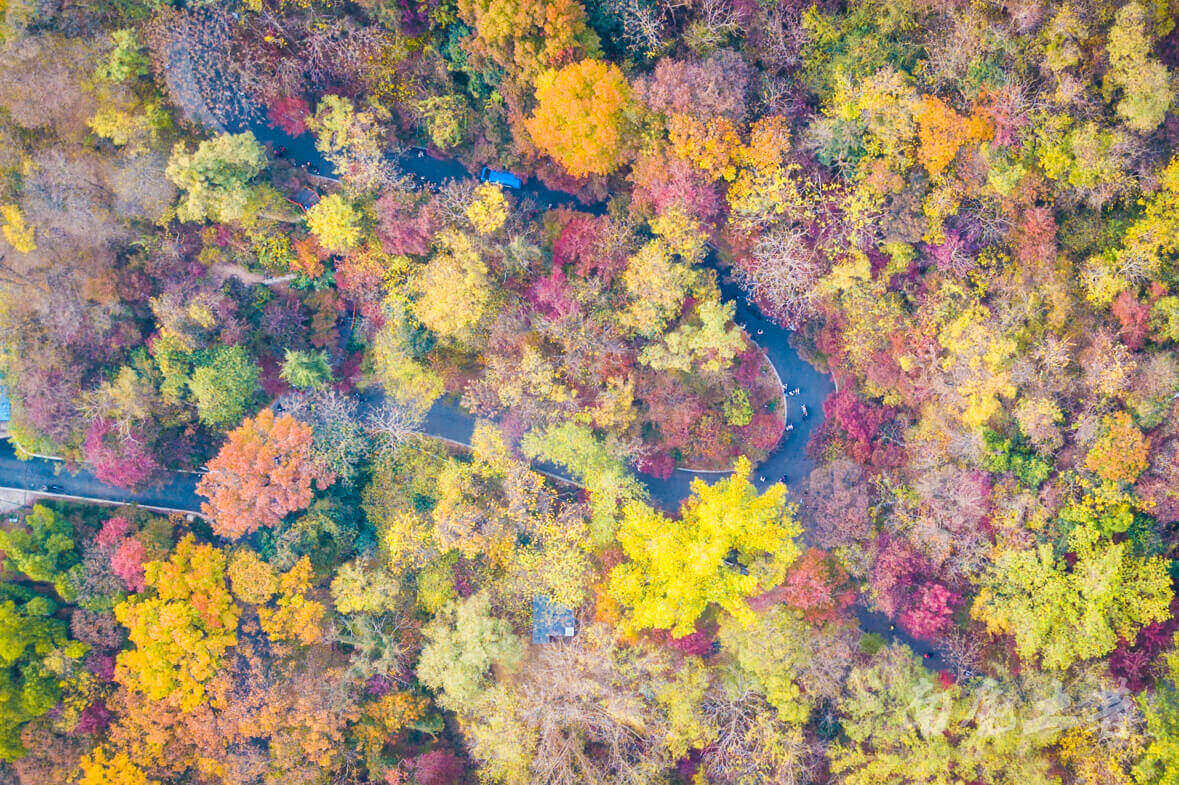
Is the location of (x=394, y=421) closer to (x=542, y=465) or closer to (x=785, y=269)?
(x=542, y=465)

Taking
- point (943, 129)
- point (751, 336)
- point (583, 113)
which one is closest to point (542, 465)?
point (751, 336)

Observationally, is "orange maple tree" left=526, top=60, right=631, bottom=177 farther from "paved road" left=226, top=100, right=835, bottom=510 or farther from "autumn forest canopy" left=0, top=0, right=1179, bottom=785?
"paved road" left=226, top=100, right=835, bottom=510

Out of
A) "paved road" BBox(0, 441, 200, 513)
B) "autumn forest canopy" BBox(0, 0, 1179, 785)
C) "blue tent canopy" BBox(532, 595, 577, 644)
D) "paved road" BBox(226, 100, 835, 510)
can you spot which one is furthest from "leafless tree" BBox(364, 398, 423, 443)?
"paved road" BBox(0, 441, 200, 513)

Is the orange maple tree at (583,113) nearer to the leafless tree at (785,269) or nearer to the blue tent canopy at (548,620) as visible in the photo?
the leafless tree at (785,269)

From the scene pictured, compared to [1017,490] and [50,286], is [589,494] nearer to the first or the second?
[1017,490]

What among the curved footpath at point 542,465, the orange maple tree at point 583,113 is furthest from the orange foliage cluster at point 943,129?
the orange maple tree at point 583,113

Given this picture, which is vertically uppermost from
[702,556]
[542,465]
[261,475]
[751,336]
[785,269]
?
[785,269]
